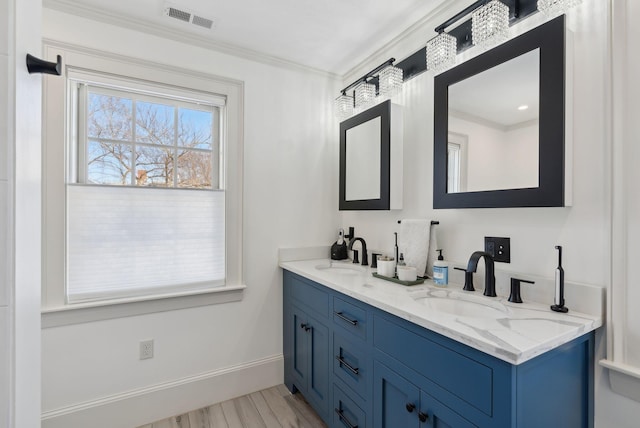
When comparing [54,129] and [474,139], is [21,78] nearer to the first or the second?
[54,129]

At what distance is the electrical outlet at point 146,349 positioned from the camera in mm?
1846

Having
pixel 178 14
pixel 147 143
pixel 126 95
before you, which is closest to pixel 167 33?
pixel 178 14

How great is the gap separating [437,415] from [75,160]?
7.16ft

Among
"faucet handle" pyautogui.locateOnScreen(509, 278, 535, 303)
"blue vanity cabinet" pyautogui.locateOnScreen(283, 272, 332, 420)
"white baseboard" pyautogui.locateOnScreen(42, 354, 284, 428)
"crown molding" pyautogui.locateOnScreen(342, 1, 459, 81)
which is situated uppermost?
"crown molding" pyautogui.locateOnScreen(342, 1, 459, 81)

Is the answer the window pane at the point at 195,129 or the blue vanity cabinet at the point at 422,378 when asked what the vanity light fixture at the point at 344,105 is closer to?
the window pane at the point at 195,129

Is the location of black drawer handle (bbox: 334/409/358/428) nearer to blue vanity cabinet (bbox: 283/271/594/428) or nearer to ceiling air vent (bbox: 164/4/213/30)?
blue vanity cabinet (bbox: 283/271/594/428)

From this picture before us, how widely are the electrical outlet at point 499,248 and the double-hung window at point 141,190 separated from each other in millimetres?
1638

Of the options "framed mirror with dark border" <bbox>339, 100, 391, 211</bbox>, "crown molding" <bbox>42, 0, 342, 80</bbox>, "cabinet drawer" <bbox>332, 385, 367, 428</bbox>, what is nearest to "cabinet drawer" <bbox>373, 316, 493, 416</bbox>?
"cabinet drawer" <bbox>332, 385, 367, 428</bbox>

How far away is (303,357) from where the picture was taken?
199 cm

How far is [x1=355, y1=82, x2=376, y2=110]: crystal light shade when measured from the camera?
208cm

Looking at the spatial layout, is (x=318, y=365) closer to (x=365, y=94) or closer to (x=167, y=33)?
→ (x=365, y=94)

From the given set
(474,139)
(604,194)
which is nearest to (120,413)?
(474,139)

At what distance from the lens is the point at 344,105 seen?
90.4 inches
